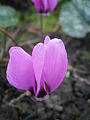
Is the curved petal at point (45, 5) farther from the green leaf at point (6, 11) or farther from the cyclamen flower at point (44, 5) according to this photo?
the green leaf at point (6, 11)

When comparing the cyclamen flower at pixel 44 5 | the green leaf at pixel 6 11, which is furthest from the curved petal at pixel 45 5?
the green leaf at pixel 6 11

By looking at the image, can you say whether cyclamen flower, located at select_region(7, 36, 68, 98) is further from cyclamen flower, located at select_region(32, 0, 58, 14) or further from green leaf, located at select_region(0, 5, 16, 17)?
green leaf, located at select_region(0, 5, 16, 17)

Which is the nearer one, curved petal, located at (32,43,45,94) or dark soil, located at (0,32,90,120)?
curved petal, located at (32,43,45,94)

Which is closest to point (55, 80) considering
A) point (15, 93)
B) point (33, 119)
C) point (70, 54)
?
point (33, 119)

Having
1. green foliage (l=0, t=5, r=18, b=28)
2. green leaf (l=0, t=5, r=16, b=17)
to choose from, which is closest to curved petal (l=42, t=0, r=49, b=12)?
green foliage (l=0, t=5, r=18, b=28)

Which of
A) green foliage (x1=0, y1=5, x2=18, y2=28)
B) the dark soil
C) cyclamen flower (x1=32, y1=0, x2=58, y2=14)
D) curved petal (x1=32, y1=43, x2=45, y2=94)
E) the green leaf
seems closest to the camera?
curved petal (x1=32, y1=43, x2=45, y2=94)

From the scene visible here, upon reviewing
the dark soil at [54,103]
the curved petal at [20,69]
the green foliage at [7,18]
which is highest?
the curved petal at [20,69]

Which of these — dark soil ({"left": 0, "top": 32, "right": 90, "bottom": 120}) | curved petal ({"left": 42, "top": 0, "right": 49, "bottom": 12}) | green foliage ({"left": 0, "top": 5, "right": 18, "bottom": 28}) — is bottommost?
dark soil ({"left": 0, "top": 32, "right": 90, "bottom": 120})

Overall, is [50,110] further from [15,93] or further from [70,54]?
[70,54]

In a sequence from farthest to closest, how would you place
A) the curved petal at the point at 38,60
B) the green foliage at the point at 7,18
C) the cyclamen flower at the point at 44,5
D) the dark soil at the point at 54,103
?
1. the green foliage at the point at 7,18
2. the cyclamen flower at the point at 44,5
3. the dark soil at the point at 54,103
4. the curved petal at the point at 38,60

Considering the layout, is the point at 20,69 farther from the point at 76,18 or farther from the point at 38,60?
the point at 76,18
